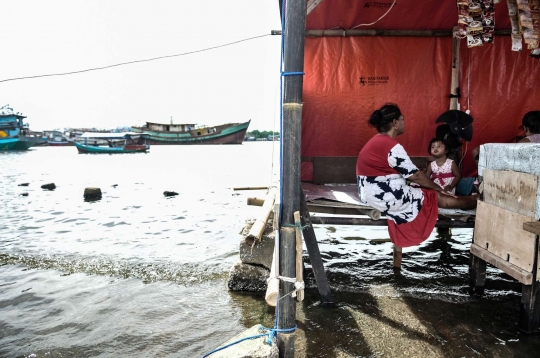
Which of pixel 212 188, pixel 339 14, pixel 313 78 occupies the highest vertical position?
pixel 339 14

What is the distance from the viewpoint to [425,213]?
4027 millimetres

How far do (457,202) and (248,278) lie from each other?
285 centimetres

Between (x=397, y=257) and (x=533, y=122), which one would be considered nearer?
(x=533, y=122)

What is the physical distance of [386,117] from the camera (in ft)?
13.0

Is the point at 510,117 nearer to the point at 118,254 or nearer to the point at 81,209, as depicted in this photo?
the point at 118,254

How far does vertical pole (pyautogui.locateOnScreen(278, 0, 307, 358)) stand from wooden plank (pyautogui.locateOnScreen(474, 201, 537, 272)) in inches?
82.7

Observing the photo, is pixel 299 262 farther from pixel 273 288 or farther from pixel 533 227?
pixel 533 227

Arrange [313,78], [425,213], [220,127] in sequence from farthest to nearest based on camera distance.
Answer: [220,127], [313,78], [425,213]

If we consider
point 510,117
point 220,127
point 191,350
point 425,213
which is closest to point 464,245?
point 510,117

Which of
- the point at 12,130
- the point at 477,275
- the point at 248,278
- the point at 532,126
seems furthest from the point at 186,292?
the point at 12,130

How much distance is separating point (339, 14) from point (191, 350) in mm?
5122

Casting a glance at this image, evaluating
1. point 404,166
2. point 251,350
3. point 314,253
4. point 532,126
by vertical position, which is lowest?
point 251,350

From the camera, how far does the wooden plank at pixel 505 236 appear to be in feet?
10.1

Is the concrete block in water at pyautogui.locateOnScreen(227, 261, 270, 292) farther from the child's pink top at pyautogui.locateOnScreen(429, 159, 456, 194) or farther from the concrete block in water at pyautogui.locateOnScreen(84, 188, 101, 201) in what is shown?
the concrete block in water at pyautogui.locateOnScreen(84, 188, 101, 201)
